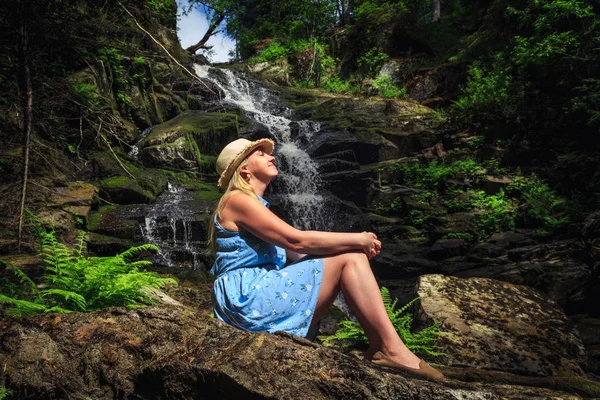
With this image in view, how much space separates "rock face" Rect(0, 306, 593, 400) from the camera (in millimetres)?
1777

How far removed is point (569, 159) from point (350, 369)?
12438mm

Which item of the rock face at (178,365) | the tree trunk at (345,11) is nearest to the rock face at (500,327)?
the rock face at (178,365)

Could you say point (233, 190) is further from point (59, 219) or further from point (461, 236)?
point (461, 236)

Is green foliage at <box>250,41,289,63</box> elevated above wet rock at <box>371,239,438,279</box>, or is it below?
above

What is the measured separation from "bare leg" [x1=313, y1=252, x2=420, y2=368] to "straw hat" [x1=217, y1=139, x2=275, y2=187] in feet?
3.39

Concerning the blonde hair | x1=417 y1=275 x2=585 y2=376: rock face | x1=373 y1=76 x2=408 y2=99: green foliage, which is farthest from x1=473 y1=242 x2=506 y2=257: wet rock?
x1=373 y1=76 x2=408 y2=99: green foliage

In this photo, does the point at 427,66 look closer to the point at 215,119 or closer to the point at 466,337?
the point at 215,119

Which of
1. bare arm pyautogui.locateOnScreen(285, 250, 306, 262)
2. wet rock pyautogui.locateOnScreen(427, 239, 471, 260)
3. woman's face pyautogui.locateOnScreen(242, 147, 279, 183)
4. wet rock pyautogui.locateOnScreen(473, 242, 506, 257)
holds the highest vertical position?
woman's face pyautogui.locateOnScreen(242, 147, 279, 183)

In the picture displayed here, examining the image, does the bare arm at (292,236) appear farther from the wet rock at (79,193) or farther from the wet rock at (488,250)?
the wet rock at (488,250)

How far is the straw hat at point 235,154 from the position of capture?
2994mm

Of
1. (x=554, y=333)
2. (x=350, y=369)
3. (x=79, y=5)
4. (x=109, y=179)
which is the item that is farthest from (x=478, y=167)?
(x=350, y=369)

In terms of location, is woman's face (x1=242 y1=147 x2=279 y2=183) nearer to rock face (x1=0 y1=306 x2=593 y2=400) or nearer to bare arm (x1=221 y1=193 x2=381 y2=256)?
bare arm (x1=221 y1=193 x2=381 y2=256)

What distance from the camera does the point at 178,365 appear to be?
192cm

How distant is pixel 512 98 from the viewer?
48.4 ft
